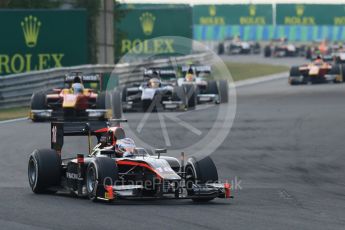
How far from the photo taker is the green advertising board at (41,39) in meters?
37.2

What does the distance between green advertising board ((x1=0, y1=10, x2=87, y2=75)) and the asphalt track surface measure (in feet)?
24.6

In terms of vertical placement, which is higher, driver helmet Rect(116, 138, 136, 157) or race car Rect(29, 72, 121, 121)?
driver helmet Rect(116, 138, 136, 157)

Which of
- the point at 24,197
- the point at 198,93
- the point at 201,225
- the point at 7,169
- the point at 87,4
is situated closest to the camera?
the point at 201,225

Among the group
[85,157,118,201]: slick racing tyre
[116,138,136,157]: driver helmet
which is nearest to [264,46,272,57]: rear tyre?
[116,138,136,157]: driver helmet

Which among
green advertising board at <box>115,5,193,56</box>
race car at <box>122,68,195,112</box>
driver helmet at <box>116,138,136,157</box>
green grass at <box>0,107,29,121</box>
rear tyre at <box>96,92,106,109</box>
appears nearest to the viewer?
driver helmet at <box>116,138,136,157</box>

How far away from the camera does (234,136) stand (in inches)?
980

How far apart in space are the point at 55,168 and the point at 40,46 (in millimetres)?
22942

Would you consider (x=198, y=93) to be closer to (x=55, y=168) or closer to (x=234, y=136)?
(x=234, y=136)

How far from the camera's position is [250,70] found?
66.2 m

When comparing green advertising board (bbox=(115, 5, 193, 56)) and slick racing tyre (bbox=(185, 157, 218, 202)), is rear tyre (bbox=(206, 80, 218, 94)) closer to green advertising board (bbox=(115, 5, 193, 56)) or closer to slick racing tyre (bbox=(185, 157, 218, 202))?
green advertising board (bbox=(115, 5, 193, 56))

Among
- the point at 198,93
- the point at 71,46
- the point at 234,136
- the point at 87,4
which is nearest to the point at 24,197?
the point at 234,136

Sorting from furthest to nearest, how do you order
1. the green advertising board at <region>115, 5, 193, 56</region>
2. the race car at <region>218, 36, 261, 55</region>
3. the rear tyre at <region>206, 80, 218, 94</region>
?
the race car at <region>218, 36, 261, 55</region>
the green advertising board at <region>115, 5, 193, 56</region>
the rear tyre at <region>206, 80, 218, 94</region>

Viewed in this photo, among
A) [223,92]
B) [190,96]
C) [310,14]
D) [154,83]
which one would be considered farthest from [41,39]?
[310,14]

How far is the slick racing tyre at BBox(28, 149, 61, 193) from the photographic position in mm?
15820
